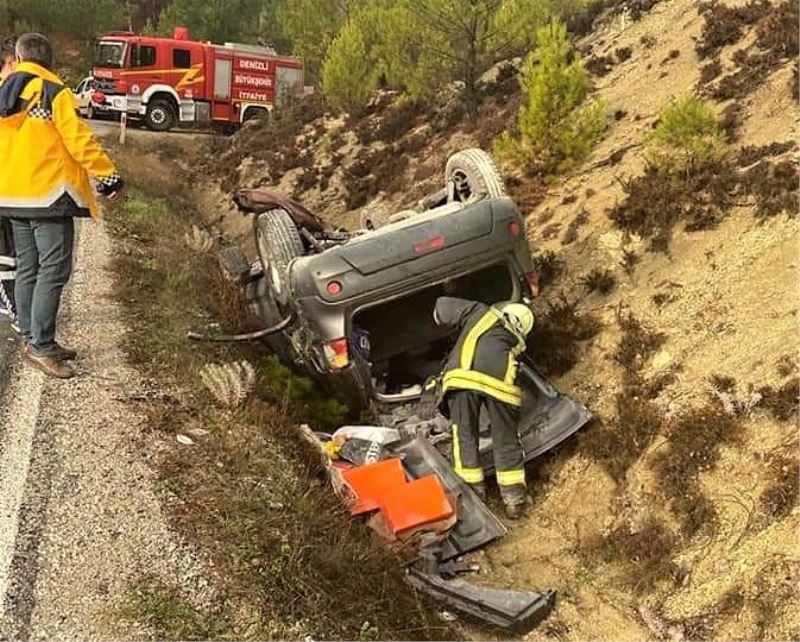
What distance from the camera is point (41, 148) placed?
5.14 metres

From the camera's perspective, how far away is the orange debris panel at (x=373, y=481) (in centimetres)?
485

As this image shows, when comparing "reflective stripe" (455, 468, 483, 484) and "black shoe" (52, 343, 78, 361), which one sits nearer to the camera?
"reflective stripe" (455, 468, 483, 484)

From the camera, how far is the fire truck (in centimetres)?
2425

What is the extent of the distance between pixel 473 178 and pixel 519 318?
6.15 ft

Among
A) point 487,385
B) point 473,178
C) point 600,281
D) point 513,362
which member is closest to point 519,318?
point 513,362

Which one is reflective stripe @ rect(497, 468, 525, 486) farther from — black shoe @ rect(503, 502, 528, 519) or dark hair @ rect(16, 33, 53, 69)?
dark hair @ rect(16, 33, 53, 69)

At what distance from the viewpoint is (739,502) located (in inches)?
187

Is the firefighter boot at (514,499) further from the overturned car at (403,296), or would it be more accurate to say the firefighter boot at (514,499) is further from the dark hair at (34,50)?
the dark hair at (34,50)

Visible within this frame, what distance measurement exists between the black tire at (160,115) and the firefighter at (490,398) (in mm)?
21292

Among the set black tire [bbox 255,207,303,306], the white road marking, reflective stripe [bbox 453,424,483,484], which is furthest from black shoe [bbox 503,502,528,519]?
the white road marking

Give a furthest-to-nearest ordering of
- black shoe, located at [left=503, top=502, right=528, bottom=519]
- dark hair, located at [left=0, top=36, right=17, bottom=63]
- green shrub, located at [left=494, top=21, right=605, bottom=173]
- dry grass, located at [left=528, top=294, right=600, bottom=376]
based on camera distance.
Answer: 1. green shrub, located at [left=494, top=21, right=605, bottom=173]
2. dry grass, located at [left=528, top=294, right=600, bottom=376]
3. dark hair, located at [left=0, top=36, right=17, bottom=63]
4. black shoe, located at [left=503, top=502, right=528, bottom=519]

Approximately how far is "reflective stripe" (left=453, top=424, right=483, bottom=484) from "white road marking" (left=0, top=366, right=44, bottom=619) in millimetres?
2476

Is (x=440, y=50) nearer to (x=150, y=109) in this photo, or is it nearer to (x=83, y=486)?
(x=83, y=486)

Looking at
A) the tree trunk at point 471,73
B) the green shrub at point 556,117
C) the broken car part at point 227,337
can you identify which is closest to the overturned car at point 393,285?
the broken car part at point 227,337
